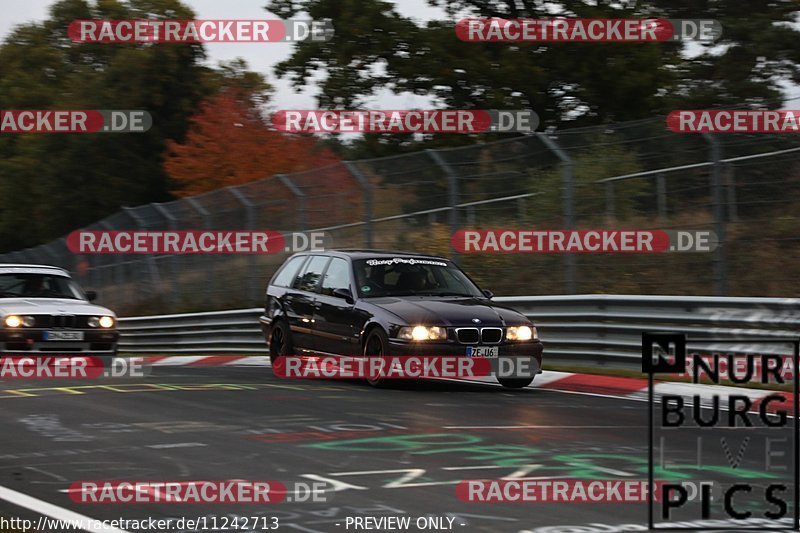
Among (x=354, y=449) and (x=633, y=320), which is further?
(x=633, y=320)

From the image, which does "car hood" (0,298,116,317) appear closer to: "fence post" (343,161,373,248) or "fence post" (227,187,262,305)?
"fence post" (343,161,373,248)

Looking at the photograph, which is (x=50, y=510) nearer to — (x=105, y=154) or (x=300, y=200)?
(x=300, y=200)

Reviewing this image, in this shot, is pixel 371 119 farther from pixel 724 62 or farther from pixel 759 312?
pixel 759 312

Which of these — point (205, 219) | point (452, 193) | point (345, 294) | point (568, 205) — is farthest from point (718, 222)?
point (205, 219)

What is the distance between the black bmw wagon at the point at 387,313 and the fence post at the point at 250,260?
285 inches

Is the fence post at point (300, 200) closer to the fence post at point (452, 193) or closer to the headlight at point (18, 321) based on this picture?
the fence post at point (452, 193)

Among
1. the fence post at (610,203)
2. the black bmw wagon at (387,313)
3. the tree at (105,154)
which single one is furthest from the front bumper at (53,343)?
the tree at (105,154)

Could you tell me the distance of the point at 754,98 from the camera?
3503 centimetres

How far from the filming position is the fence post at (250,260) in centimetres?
2372

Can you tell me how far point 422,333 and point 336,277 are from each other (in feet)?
6.96

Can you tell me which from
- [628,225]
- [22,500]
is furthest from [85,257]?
[22,500]

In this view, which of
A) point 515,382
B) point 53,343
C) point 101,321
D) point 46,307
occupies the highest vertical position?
point 46,307

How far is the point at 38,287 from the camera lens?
18.3 metres

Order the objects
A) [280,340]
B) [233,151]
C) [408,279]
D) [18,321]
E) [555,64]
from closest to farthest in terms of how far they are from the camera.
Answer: [408,279]
[280,340]
[18,321]
[555,64]
[233,151]
